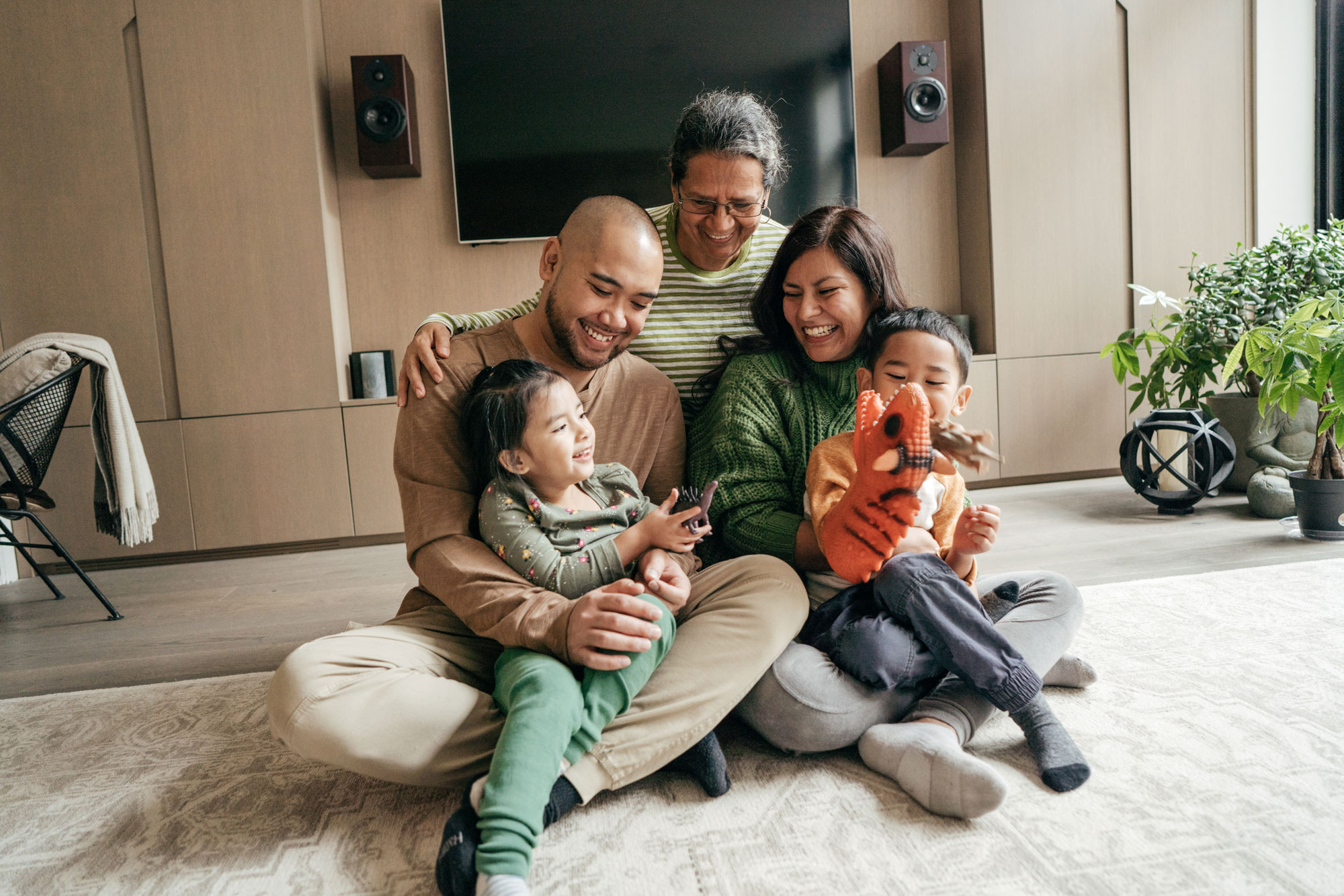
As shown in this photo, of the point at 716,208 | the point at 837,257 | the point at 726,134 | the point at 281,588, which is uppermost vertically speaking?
the point at 726,134

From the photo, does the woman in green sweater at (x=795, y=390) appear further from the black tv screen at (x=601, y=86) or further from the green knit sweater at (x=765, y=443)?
the black tv screen at (x=601, y=86)

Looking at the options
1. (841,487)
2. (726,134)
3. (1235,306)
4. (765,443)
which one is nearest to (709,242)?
(726,134)

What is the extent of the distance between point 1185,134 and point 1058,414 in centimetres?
135

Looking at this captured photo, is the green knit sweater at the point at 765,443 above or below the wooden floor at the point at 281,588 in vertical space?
above

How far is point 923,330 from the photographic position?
4.18 feet

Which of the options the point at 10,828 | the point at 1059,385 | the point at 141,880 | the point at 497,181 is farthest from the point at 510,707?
the point at 1059,385

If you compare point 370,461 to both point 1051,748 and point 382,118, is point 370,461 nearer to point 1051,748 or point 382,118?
point 382,118

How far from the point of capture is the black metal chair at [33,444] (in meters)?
2.26

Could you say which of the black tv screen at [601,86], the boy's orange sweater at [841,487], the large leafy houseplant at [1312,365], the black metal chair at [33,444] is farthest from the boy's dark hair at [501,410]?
the black tv screen at [601,86]

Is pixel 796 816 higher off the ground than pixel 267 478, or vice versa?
pixel 267 478

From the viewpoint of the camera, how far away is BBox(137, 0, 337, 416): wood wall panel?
304 centimetres

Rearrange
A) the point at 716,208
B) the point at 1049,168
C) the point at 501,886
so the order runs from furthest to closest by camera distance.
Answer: the point at 1049,168 → the point at 716,208 → the point at 501,886

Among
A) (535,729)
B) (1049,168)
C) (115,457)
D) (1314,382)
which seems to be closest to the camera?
(535,729)

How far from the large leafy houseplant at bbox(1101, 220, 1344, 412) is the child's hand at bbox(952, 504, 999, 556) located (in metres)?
1.81
